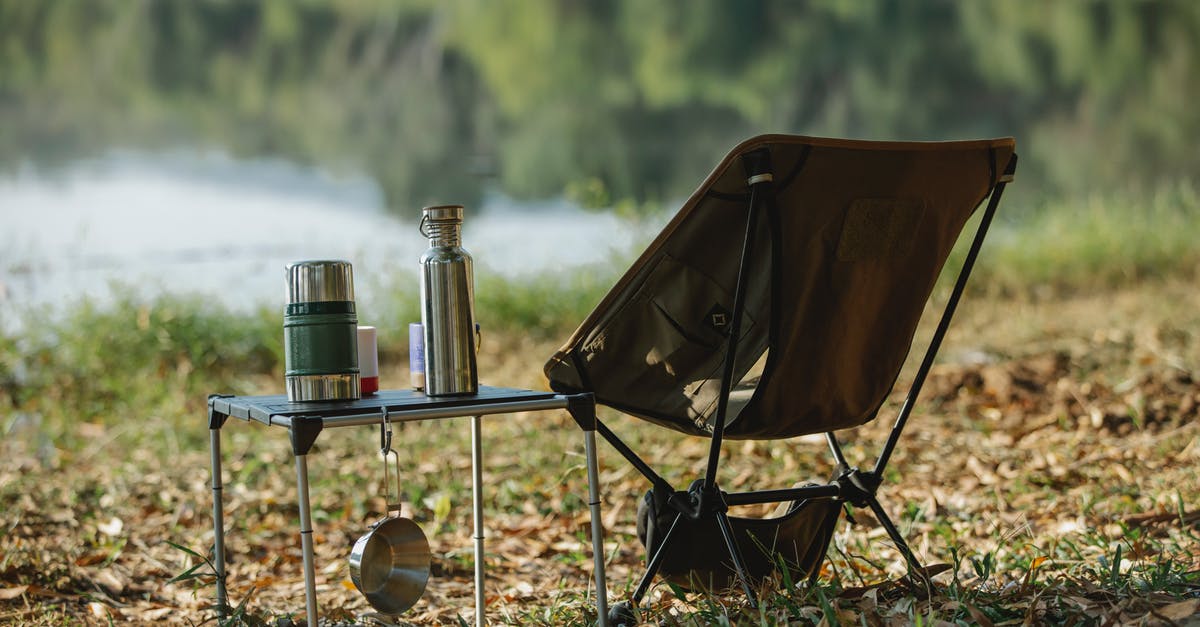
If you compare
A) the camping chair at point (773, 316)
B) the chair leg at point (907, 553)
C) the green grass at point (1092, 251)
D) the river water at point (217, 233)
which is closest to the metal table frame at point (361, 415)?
the camping chair at point (773, 316)

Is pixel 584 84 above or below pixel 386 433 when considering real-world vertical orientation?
above

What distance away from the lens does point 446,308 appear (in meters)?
1.81

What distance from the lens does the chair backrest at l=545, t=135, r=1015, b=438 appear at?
1820 millimetres

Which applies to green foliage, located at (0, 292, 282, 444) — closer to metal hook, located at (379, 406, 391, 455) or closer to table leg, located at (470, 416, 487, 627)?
table leg, located at (470, 416, 487, 627)

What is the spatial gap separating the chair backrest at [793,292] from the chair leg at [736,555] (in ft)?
0.52

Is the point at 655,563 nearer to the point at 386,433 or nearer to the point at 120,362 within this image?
the point at 386,433

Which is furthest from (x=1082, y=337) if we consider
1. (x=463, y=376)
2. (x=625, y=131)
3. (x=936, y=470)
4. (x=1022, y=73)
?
(x=1022, y=73)

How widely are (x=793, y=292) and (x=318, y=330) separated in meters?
0.77

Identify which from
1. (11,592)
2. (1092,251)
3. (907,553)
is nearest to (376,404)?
(907,553)

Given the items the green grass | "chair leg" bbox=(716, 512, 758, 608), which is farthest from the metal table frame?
the green grass

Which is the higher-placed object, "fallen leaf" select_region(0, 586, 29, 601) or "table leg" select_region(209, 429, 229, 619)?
"table leg" select_region(209, 429, 229, 619)

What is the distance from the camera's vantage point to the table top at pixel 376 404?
1.65 metres

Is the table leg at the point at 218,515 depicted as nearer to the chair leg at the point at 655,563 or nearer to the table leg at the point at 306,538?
the table leg at the point at 306,538

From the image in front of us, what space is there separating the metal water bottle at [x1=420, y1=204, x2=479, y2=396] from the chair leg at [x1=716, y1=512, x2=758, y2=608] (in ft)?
1.55
